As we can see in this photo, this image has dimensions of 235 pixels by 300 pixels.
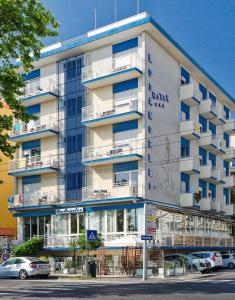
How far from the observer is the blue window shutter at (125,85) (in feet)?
126

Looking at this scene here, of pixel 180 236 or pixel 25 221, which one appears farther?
pixel 25 221

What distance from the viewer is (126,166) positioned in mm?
37906

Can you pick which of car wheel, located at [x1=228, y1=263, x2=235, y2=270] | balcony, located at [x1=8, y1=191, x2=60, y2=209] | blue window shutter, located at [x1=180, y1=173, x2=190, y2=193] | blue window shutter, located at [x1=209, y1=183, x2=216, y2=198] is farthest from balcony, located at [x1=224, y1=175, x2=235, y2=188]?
balcony, located at [x1=8, y1=191, x2=60, y2=209]

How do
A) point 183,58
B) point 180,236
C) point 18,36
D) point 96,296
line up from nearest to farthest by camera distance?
point 96,296, point 18,36, point 180,236, point 183,58

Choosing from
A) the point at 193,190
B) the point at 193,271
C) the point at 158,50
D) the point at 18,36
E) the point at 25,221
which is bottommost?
the point at 193,271

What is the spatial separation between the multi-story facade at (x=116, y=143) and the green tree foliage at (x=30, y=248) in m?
1.13

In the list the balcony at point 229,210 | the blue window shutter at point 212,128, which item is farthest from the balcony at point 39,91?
the balcony at point 229,210

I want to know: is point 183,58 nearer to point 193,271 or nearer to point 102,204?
point 102,204

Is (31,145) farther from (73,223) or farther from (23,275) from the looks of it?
(23,275)

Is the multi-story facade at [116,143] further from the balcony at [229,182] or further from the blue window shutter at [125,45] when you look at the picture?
the balcony at [229,182]

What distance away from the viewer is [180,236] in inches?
1574

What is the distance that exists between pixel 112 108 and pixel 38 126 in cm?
804

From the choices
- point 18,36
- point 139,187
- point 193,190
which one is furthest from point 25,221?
point 18,36

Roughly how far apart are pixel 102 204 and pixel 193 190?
9.83 m
